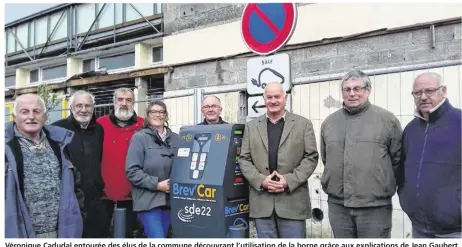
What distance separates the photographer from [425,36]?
427 cm

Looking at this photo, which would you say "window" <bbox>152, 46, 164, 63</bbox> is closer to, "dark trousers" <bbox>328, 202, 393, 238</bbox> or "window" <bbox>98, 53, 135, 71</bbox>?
"window" <bbox>98, 53, 135, 71</bbox>

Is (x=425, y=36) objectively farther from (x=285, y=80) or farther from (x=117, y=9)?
(x=117, y=9)

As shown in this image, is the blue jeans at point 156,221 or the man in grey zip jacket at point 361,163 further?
the blue jeans at point 156,221

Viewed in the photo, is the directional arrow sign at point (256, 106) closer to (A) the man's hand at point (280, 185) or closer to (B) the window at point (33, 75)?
(A) the man's hand at point (280, 185)

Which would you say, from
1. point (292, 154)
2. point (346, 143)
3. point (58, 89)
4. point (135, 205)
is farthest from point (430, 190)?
point (58, 89)

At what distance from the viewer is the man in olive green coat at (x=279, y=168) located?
9.59 ft

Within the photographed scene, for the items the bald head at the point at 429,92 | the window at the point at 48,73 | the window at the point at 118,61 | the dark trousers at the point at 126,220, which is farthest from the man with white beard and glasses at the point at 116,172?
the window at the point at 48,73

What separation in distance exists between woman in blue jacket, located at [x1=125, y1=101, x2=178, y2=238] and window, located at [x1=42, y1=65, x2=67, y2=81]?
6.65 meters

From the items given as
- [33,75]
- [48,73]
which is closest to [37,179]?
[48,73]

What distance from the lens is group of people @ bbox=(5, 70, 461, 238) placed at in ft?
8.31

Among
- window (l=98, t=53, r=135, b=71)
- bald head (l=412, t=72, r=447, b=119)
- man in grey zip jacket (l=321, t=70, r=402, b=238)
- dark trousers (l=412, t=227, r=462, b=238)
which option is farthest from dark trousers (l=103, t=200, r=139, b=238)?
window (l=98, t=53, r=135, b=71)

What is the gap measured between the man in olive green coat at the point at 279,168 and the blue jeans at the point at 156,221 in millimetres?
733

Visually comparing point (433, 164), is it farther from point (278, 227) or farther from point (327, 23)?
point (327, 23)

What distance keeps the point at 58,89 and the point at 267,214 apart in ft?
23.2
